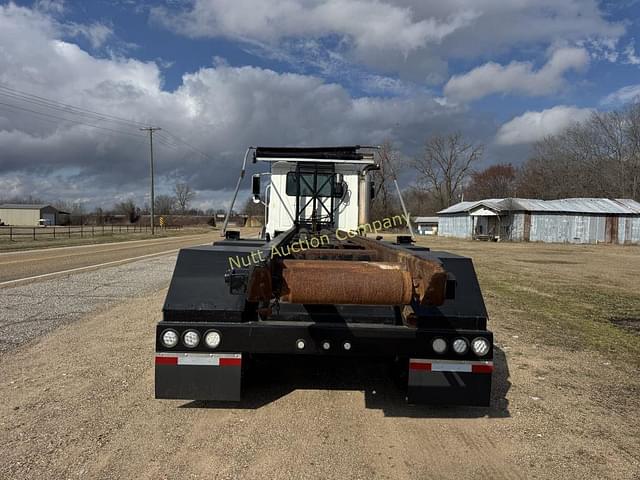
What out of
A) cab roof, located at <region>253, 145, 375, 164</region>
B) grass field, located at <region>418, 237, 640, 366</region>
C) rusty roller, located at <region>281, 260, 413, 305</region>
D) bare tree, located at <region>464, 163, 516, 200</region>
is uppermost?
bare tree, located at <region>464, 163, 516, 200</region>

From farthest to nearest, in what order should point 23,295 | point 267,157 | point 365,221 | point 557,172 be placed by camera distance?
point 557,172 → point 23,295 → point 365,221 → point 267,157

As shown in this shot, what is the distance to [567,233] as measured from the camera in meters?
42.6

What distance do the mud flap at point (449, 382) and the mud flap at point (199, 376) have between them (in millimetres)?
1319

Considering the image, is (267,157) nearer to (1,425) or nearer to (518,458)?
(1,425)

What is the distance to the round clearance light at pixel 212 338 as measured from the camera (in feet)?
11.0

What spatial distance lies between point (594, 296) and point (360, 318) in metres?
9.84

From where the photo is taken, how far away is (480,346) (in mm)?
3402

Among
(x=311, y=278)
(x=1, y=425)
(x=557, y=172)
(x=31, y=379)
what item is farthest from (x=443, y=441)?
(x=557, y=172)

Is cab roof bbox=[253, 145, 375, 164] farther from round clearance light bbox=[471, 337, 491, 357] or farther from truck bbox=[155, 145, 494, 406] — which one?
round clearance light bbox=[471, 337, 491, 357]

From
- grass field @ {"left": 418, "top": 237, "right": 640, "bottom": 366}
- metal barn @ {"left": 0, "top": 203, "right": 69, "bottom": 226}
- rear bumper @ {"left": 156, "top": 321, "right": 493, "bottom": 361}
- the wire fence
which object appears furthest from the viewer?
metal barn @ {"left": 0, "top": 203, "right": 69, "bottom": 226}

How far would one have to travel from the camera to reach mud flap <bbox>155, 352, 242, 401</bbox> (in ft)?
11.1

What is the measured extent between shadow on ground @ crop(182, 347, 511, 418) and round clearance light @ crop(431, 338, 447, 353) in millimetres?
563

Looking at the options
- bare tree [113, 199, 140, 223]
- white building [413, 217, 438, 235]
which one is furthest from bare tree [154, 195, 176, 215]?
white building [413, 217, 438, 235]

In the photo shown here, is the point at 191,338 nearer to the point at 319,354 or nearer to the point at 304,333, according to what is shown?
the point at 304,333
